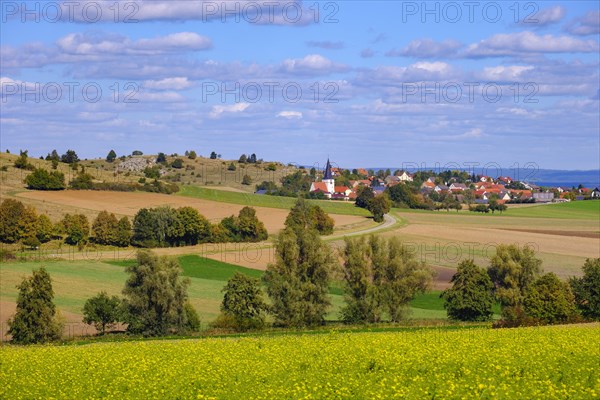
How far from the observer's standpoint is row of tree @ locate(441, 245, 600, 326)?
193 ft

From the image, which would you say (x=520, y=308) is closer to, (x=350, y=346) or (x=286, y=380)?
(x=350, y=346)

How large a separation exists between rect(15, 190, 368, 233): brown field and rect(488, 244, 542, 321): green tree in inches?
1586

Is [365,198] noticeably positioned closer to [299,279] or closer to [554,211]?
[554,211]

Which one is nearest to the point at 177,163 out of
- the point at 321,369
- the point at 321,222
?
the point at 321,222

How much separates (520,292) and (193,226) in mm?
40781

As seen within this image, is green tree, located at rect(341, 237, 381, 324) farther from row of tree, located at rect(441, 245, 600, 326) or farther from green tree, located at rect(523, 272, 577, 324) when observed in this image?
green tree, located at rect(523, 272, 577, 324)

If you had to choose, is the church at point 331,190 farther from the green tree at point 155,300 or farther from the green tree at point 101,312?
the green tree at point 101,312

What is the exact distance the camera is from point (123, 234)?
91.8 meters

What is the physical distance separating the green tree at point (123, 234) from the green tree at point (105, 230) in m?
0.32

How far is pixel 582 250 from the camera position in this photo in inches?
3797

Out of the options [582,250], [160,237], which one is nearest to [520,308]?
[582,250]

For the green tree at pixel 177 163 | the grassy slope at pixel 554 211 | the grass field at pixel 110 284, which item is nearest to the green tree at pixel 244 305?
the grass field at pixel 110 284

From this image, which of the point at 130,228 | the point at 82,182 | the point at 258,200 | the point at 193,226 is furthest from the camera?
the point at 258,200

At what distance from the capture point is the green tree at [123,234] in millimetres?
92000
